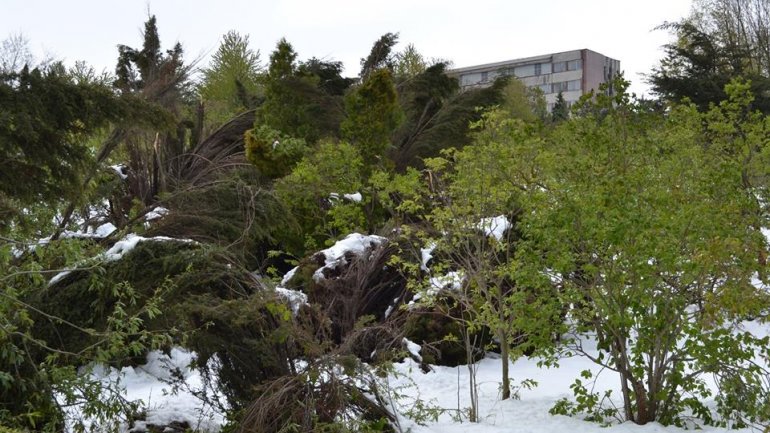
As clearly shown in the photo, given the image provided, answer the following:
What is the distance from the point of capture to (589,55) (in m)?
65.2

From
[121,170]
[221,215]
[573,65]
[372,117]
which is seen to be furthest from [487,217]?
[573,65]

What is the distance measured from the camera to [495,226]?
8.53 meters

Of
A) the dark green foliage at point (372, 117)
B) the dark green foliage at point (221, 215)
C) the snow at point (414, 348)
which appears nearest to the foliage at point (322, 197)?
the dark green foliage at point (372, 117)

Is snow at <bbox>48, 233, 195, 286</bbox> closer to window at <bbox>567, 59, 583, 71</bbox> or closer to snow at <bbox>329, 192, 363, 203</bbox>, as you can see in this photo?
snow at <bbox>329, 192, 363, 203</bbox>

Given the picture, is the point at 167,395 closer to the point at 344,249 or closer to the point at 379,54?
the point at 344,249

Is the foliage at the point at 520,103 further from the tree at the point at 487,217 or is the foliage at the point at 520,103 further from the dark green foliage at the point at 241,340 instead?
the dark green foliage at the point at 241,340

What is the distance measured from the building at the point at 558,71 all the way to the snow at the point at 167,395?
186 ft

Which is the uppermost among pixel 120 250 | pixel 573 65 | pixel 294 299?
pixel 573 65

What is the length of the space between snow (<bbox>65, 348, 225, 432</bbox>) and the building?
5671cm

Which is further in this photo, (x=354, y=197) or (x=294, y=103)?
(x=294, y=103)

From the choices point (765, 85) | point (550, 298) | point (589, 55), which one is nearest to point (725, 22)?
point (765, 85)

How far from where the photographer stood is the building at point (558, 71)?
64.4 meters

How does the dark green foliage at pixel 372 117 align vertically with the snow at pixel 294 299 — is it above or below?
above

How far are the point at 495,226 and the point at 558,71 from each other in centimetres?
5939
